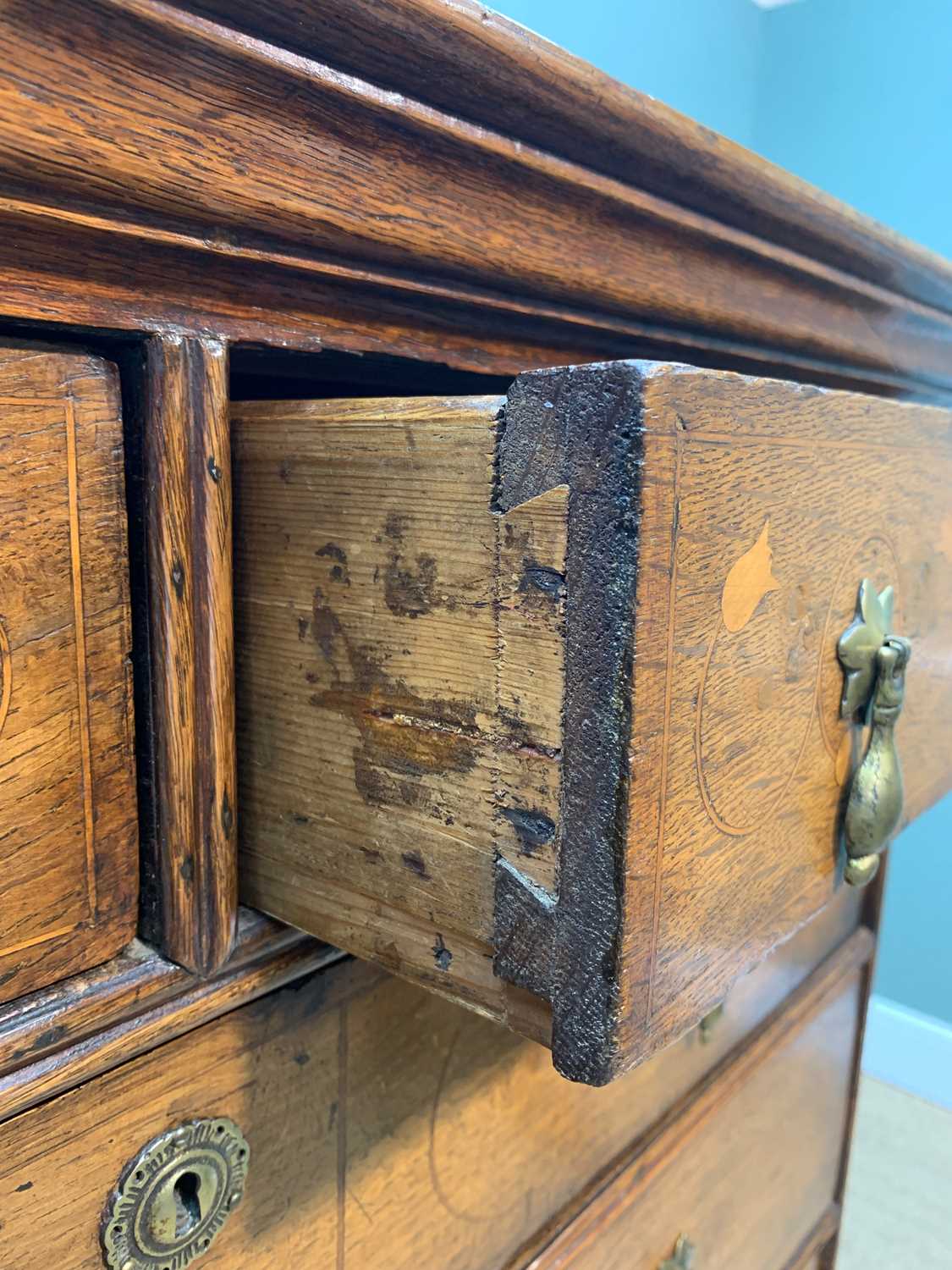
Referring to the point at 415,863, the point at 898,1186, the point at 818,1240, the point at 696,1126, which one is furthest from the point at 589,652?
the point at 898,1186

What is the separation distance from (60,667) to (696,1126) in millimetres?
607

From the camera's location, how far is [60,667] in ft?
1.10

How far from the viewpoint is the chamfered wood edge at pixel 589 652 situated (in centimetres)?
27

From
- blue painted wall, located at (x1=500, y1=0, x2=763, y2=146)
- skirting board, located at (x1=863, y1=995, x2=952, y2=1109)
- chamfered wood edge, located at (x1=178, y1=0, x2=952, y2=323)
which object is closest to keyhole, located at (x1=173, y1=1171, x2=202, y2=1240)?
chamfered wood edge, located at (x1=178, y1=0, x2=952, y2=323)

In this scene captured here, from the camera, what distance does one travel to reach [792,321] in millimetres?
569

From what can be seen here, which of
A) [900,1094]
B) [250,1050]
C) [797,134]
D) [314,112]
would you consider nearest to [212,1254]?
[250,1050]

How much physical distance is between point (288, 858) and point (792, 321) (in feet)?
1.37

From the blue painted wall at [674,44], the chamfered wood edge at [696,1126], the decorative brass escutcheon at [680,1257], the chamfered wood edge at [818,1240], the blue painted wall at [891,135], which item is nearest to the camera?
the chamfered wood edge at [696,1126]

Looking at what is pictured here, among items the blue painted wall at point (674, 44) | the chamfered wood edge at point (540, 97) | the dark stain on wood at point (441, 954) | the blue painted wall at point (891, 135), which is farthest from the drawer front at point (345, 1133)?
the blue painted wall at point (891, 135)

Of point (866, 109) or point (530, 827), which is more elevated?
point (866, 109)

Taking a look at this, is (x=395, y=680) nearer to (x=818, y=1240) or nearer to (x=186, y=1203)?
(x=186, y=1203)

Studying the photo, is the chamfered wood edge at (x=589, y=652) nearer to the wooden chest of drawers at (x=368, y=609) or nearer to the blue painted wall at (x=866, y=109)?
the wooden chest of drawers at (x=368, y=609)

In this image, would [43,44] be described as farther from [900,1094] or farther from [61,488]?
[900,1094]

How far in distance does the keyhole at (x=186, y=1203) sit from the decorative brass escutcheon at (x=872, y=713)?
0.32m
